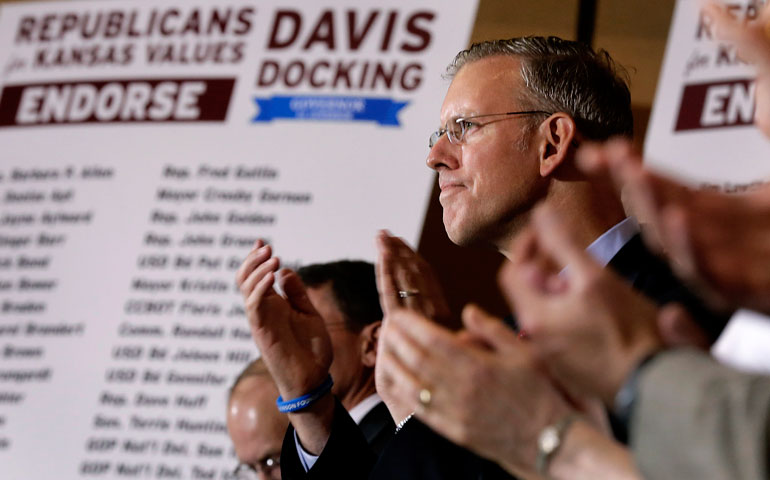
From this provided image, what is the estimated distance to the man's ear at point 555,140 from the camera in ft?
7.25

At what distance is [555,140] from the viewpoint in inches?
88.5

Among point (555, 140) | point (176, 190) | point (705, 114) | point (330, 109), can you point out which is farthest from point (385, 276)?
point (176, 190)

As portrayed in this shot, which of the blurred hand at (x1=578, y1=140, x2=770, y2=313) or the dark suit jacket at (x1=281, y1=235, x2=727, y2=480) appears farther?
the dark suit jacket at (x1=281, y1=235, x2=727, y2=480)

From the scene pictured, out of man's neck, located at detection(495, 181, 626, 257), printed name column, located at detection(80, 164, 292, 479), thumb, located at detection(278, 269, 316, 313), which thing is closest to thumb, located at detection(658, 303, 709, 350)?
man's neck, located at detection(495, 181, 626, 257)

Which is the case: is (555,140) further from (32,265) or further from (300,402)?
(32,265)

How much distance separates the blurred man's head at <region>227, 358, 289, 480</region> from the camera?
2713 mm

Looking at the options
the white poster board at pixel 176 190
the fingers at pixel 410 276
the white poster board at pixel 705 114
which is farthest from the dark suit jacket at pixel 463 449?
the white poster board at pixel 176 190

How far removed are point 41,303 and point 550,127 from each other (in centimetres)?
249

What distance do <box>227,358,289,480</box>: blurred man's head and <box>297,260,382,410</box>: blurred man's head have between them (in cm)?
24

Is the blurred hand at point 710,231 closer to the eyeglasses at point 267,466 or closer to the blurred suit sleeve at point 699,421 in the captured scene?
the blurred suit sleeve at point 699,421

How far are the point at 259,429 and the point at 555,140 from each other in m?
1.11

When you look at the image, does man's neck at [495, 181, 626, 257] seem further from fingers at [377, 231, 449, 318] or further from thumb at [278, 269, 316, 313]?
thumb at [278, 269, 316, 313]

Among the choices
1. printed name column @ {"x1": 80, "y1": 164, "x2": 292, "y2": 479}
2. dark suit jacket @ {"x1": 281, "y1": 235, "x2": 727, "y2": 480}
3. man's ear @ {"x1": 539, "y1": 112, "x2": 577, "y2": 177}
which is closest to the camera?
dark suit jacket @ {"x1": 281, "y1": 235, "x2": 727, "y2": 480}

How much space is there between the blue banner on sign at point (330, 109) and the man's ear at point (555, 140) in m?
1.43
